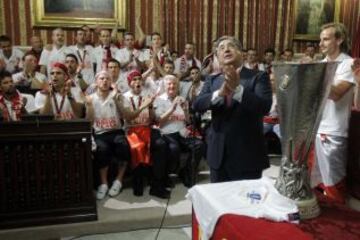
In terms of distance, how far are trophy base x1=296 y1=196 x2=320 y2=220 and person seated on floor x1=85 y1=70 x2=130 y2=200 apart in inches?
96.7

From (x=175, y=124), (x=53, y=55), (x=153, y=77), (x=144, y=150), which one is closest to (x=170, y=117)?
(x=175, y=124)

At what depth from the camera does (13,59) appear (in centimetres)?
554

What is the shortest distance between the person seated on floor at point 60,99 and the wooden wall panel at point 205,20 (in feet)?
11.0

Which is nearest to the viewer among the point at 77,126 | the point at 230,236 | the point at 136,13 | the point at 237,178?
the point at 230,236

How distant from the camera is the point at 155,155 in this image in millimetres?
3512

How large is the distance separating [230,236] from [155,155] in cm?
242

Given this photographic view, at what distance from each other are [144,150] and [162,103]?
0.62 meters

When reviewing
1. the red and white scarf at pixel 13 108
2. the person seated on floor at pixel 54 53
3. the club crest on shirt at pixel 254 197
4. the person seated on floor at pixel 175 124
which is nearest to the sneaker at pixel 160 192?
the person seated on floor at pixel 175 124

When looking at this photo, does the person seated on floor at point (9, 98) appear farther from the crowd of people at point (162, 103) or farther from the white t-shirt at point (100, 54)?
the white t-shirt at point (100, 54)

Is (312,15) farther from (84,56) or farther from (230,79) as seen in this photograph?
Result: (230,79)

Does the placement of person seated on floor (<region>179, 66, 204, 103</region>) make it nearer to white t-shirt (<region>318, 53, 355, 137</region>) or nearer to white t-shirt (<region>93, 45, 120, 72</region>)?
white t-shirt (<region>93, 45, 120, 72</region>)

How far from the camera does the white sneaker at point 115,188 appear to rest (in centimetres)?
342

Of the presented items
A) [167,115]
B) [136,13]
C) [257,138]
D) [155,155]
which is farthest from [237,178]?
[136,13]

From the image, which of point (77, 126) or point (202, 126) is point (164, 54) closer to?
point (202, 126)
